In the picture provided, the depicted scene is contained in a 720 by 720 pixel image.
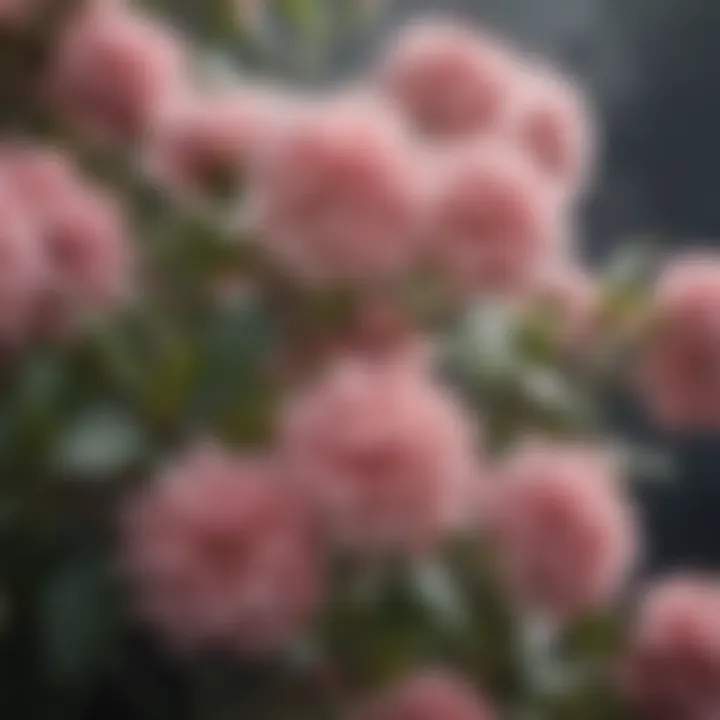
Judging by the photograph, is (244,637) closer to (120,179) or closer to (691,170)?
(120,179)

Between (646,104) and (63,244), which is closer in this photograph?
(63,244)

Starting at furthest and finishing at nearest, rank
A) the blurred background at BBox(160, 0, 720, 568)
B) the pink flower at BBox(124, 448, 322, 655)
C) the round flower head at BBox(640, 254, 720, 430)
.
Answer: the blurred background at BBox(160, 0, 720, 568) → the round flower head at BBox(640, 254, 720, 430) → the pink flower at BBox(124, 448, 322, 655)

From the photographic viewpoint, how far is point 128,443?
19.3 inches

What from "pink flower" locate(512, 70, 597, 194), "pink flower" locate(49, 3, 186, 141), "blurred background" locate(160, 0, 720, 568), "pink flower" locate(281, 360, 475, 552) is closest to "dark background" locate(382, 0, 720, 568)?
"blurred background" locate(160, 0, 720, 568)

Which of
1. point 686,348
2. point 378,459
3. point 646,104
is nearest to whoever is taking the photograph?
point 378,459

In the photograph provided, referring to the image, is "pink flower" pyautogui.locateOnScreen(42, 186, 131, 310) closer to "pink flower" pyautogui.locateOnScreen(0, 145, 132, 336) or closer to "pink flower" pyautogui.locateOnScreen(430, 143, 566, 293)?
"pink flower" pyautogui.locateOnScreen(0, 145, 132, 336)

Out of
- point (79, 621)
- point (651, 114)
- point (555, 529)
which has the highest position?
point (651, 114)

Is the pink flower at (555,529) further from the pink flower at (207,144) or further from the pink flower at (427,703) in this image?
the pink flower at (207,144)

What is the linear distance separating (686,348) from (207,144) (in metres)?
0.19

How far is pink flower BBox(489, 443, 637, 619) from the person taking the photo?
51cm

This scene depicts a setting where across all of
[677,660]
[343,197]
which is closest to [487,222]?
[343,197]

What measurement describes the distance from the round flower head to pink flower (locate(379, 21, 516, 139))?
99 millimetres

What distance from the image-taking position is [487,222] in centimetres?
52

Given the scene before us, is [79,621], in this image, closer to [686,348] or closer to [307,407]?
[307,407]
